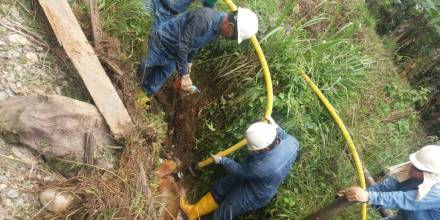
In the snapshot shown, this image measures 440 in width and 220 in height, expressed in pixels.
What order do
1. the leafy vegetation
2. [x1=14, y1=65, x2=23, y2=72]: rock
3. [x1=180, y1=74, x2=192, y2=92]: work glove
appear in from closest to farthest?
[x1=14, y1=65, x2=23, y2=72]: rock < [x1=180, y1=74, x2=192, y2=92]: work glove < the leafy vegetation

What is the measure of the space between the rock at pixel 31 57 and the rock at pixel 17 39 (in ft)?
0.34

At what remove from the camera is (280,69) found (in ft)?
13.9

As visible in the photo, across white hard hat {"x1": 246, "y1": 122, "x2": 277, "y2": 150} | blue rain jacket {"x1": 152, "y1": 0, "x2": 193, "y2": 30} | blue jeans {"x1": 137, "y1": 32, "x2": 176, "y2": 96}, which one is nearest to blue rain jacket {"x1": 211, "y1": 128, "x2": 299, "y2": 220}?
white hard hat {"x1": 246, "y1": 122, "x2": 277, "y2": 150}

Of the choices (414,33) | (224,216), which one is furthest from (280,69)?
(414,33)

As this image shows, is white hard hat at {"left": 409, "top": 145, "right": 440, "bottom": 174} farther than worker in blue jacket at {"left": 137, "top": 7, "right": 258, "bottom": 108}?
No

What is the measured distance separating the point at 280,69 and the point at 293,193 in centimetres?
140

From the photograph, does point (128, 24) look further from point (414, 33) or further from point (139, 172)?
point (414, 33)

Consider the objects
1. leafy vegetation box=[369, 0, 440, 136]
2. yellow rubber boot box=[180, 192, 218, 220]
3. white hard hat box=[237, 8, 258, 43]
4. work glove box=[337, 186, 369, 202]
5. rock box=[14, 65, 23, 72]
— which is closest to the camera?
rock box=[14, 65, 23, 72]

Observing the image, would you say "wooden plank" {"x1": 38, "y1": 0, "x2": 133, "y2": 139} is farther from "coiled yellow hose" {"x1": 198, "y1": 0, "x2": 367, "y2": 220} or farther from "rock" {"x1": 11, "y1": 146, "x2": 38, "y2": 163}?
"coiled yellow hose" {"x1": 198, "y1": 0, "x2": 367, "y2": 220}

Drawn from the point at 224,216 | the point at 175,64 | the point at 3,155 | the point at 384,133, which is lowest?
the point at 224,216

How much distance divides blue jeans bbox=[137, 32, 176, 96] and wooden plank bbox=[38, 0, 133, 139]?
26.1 inches

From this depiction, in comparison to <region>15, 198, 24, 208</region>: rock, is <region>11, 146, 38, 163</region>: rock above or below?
above

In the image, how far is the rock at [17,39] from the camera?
10.2ft

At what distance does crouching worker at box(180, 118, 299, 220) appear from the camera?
133 inches
